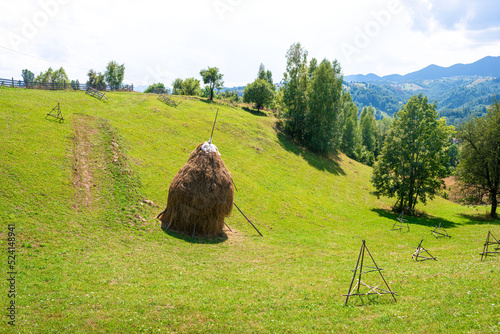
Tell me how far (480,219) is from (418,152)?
14.9 m

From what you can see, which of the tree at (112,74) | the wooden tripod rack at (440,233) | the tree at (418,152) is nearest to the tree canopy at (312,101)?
the tree at (418,152)

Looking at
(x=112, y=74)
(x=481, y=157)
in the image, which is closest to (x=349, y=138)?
(x=481, y=157)

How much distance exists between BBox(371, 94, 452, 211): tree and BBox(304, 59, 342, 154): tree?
24.8 metres

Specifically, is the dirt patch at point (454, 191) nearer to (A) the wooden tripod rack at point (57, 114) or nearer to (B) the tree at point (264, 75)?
(A) the wooden tripod rack at point (57, 114)

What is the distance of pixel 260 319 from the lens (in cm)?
1260

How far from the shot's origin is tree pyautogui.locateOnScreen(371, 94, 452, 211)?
1752 inches

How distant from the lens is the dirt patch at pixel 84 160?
25.1m

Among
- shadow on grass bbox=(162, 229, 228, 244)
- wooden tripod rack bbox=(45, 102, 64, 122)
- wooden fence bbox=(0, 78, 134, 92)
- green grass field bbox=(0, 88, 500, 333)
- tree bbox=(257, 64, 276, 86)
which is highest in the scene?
tree bbox=(257, 64, 276, 86)

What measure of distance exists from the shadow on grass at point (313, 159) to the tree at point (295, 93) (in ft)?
15.0

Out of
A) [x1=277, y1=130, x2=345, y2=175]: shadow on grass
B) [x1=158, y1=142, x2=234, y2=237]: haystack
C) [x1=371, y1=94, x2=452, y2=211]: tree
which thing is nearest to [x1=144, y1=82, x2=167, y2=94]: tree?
[x1=277, y1=130, x2=345, y2=175]: shadow on grass

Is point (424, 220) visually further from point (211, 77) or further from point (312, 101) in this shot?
point (211, 77)

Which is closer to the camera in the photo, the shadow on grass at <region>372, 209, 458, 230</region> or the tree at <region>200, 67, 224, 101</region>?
the shadow on grass at <region>372, 209, 458, 230</region>

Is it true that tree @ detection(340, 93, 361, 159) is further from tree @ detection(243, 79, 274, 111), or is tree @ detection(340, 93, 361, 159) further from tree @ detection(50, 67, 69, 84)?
tree @ detection(50, 67, 69, 84)

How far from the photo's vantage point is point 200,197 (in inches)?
944
